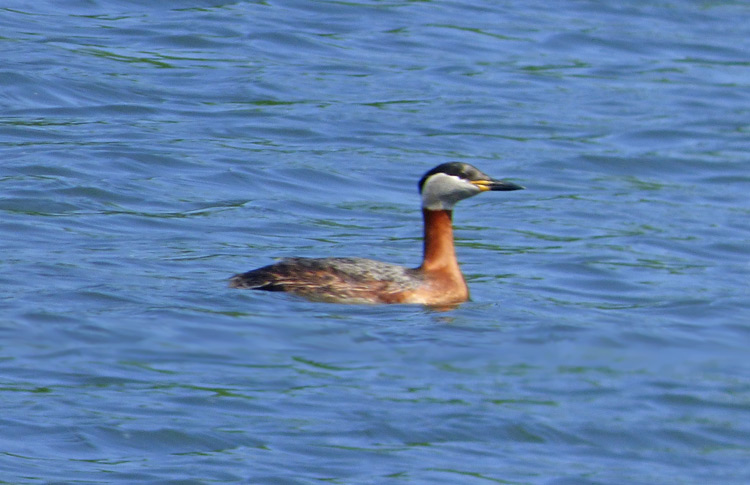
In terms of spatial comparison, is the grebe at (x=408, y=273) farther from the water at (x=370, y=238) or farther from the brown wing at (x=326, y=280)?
the water at (x=370, y=238)

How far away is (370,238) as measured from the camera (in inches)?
555

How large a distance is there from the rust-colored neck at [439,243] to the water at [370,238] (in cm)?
38

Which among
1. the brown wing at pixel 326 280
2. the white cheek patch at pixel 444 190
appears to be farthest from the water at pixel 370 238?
the white cheek patch at pixel 444 190

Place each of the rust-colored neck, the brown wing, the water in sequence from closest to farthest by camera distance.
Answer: the water, the brown wing, the rust-colored neck

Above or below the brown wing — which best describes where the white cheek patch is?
above

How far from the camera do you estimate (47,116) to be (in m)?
17.5

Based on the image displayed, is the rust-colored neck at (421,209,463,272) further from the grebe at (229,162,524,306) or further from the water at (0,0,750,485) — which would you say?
the water at (0,0,750,485)

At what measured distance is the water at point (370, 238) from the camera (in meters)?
8.90

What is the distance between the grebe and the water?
0.16 m

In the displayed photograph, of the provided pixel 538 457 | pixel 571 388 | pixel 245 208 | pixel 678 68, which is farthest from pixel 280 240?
pixel 678 68

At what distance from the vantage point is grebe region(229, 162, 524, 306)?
11859 millimetres

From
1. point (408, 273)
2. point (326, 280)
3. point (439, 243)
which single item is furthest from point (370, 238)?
point (326, 280)

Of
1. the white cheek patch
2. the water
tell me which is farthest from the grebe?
the water

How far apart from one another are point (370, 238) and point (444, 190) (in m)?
1.76
